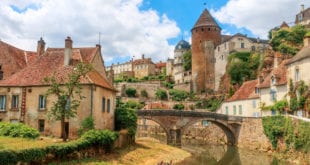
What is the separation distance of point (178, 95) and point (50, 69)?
49457 millimetres

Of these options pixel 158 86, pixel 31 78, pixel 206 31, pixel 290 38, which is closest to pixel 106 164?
pixel 31 78

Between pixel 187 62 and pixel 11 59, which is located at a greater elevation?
pixel 187 62

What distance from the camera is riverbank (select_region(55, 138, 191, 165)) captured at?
1955cm

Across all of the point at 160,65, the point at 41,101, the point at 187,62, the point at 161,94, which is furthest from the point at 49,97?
the point at 160,65

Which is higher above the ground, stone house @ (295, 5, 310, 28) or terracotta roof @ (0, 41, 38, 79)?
stone house @ (295, 5, 310, 28)

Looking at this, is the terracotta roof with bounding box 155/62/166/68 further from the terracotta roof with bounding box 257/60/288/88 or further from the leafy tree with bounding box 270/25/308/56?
the terracotta roof with bounding box 257/60/288/88

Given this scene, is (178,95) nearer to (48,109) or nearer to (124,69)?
(124,69)

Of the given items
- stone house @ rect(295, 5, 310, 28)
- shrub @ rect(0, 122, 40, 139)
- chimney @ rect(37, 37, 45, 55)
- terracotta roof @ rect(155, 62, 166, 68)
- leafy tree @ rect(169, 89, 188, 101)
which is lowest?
shrub @ rect(0, 122, 40, 139)

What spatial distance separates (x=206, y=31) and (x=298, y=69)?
41271 mm

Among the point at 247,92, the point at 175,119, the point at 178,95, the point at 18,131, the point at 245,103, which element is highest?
the point at 178,95

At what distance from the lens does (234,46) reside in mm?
63312

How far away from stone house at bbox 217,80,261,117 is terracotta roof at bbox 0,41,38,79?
24.1 metres

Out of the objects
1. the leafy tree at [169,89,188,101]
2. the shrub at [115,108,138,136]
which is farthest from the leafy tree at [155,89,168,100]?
the shrub at [115,108,138,136]

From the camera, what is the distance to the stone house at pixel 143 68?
103 m
